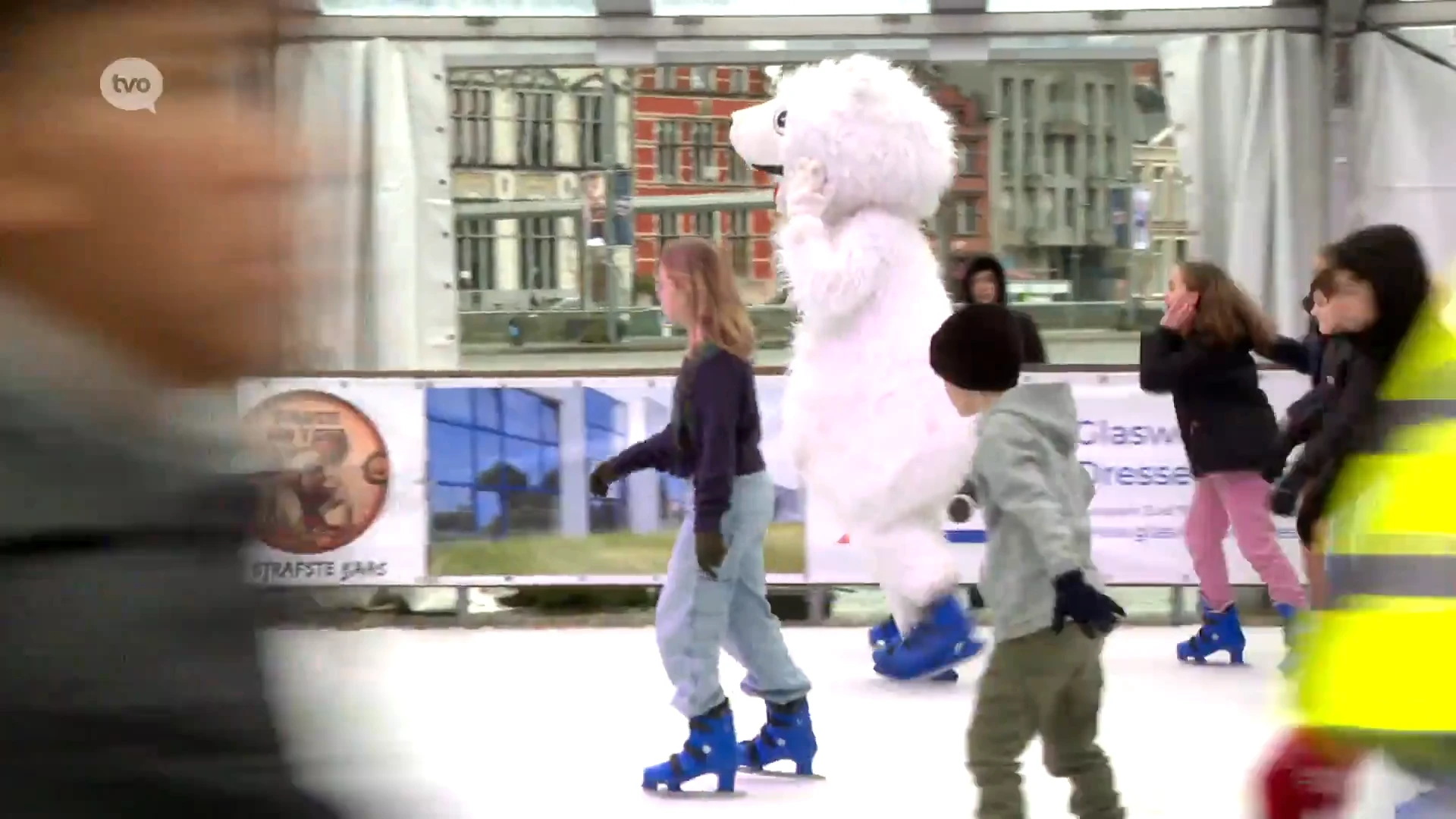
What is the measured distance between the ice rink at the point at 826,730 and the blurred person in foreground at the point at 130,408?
6.16 ft

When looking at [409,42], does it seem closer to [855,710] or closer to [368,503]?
[368,503]

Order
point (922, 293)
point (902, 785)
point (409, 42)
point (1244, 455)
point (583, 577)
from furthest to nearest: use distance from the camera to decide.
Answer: point (409, 42) → point (583, 577) → point (1244, 455) → point (922, 293) → point (902, 785)

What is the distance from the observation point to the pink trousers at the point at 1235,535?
5.48 meters

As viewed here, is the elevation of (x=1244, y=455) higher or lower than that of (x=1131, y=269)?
lower

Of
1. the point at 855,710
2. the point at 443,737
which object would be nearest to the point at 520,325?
the point at 855,710

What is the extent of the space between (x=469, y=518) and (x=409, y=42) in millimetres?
2004

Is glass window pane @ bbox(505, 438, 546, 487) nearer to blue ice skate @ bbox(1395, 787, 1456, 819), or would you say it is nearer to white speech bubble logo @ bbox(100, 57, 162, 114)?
blue ice skate @ bbox(1395, 787, 1456, 819)

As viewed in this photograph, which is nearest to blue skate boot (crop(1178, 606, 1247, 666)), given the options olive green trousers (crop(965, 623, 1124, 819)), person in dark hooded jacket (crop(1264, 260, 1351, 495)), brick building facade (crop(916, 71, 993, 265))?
person in dark hooded jacket (crop(1264, 260, 1351, 495))

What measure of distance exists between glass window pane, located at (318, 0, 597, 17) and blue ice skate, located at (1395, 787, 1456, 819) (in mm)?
5449

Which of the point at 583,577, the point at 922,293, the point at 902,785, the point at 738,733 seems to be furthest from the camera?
the point at 583,577

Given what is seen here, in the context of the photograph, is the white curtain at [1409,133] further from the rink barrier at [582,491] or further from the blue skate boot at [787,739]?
the blue skate boot at [787,739]

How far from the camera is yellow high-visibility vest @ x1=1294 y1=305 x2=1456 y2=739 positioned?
4.14 ft

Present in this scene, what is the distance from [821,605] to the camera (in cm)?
643

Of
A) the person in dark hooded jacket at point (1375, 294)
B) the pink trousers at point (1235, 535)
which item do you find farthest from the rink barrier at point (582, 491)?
the person in dark hooded jacket at point (1375, 294)
